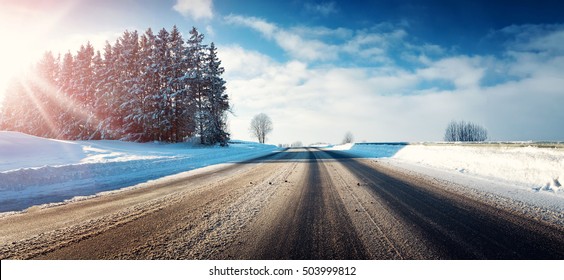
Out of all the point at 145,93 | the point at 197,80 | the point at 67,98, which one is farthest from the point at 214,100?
the point at 67,98

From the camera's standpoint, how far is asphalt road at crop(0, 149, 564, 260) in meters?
2.86

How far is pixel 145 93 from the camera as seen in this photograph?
32.6 meters

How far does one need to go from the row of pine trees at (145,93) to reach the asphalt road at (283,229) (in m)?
27.5

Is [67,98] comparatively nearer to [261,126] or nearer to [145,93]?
[145,93]

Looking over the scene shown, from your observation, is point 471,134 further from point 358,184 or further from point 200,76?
point 358,184

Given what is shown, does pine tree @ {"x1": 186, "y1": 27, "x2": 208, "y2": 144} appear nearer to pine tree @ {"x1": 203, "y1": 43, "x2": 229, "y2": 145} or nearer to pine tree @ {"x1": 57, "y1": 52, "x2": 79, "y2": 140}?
pine tree @ {"x1": 203, "y1": 43, "x2": 229, "y2": 145}

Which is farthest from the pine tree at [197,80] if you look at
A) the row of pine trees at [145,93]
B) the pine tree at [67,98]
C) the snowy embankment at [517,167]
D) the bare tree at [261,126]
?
the bare tree at [261,126]

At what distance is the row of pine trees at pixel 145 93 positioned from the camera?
31297 mm

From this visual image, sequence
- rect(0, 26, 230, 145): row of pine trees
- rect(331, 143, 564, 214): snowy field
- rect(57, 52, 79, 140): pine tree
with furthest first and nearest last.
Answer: rect(57, 52, 79, 140): pine tree, rect(0, 26, 230, 145): row of pine trees, rect(331, 143, 564, 214): snowy field

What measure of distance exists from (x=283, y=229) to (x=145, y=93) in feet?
113

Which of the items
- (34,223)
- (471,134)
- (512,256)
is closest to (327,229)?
(512,256)

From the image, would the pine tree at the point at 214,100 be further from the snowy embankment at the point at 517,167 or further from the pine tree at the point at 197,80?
the snowy embankment at the point at 517,167

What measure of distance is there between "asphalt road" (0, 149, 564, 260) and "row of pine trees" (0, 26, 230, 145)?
90.2 feet

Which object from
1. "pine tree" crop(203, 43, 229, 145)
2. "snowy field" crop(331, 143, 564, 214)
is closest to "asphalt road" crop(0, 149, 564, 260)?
"snowy field" crop(331, 143, 564, 214)
